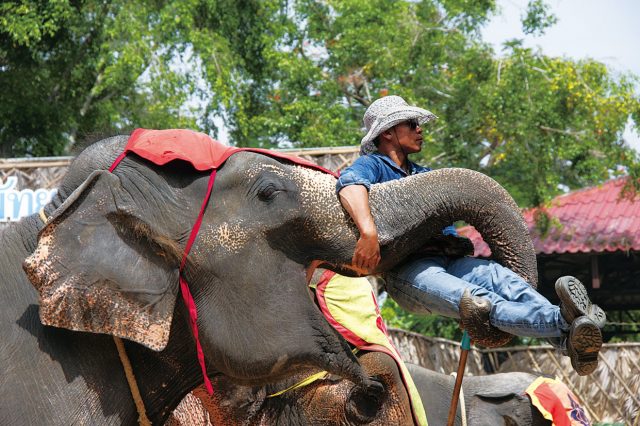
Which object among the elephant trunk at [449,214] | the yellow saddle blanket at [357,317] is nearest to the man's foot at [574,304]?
the elephant trunk at [449,214]

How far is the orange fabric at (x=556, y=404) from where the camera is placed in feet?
23.0

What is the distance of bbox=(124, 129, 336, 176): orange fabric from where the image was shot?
143 inches

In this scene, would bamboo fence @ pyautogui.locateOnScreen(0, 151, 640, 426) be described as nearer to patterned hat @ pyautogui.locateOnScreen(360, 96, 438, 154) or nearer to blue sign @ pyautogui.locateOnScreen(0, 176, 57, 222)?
blue sign @ pyautogui.locateOnScreen(0, 176, 57, 222)

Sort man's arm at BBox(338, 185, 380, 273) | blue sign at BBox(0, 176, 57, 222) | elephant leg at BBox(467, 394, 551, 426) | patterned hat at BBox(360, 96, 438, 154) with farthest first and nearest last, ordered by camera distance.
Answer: blue sign at BBox(0, 176, 57, 222) → elephant leg at BBox(467, 394, 551, 426) → patterned hat at BBox(360, 96, 438, 154) → man's arm at BBox(338, 185, 380, 273)

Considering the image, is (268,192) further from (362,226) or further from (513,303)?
(513,303)

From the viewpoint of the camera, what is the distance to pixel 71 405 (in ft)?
11.6

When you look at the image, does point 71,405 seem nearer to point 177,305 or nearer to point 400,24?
point 177,305

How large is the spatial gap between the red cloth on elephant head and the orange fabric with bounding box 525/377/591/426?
3880 mm

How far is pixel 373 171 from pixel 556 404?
141 inches

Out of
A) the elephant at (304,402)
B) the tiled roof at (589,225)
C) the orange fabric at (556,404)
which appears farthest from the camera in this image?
the tiled roof at (589,225)

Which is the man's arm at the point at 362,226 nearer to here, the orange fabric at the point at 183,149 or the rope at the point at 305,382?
the orange fabric at the point at 183,149

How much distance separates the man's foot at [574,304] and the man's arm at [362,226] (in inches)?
25.4

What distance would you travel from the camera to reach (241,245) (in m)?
3.56

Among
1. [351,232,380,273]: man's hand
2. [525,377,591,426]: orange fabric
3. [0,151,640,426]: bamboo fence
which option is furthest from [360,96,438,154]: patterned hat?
[0,151,640,426]: bamboo fence
